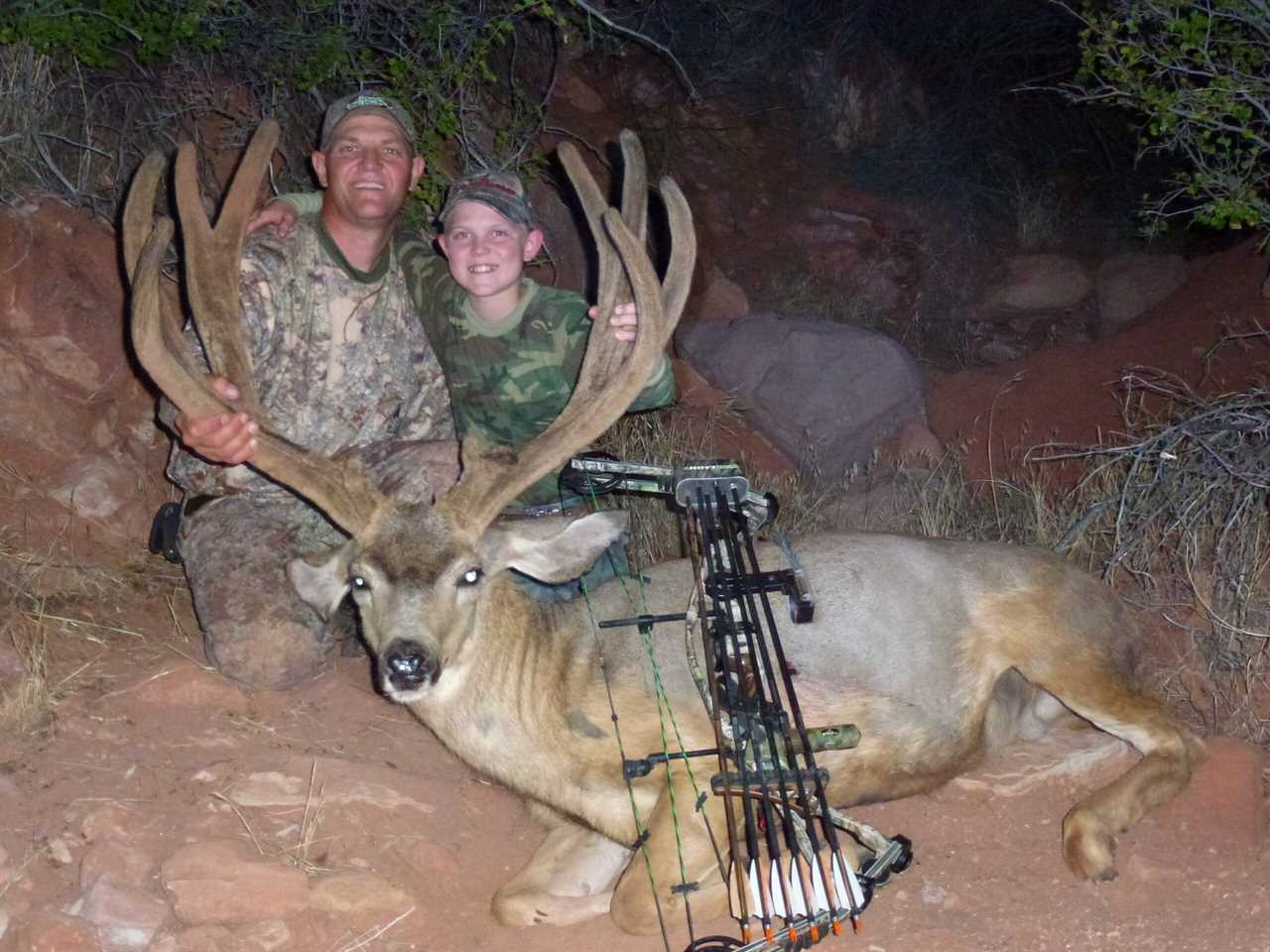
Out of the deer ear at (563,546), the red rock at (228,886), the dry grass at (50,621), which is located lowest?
the red rock at (228,886)

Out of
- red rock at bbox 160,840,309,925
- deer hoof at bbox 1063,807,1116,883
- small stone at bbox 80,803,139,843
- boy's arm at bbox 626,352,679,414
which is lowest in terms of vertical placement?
deer hoof at bbox 1063,807,1116,883

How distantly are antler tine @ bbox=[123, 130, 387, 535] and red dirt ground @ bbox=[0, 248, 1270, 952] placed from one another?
3.27 ft

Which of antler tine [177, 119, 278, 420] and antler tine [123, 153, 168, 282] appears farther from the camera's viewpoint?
antler tine [177, 119, 278, 420]

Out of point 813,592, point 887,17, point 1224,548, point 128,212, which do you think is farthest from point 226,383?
point 887,17

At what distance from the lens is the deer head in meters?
3.73

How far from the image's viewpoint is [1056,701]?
4.82m

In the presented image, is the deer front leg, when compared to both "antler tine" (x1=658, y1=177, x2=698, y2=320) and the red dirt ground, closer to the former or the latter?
the red dirt ground

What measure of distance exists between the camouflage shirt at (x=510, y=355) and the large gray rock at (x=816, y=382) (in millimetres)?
3391

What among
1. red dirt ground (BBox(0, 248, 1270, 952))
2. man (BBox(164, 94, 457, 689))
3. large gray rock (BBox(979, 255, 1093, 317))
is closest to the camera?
red dirt ground (BBox(0, 248, 1270, 952))

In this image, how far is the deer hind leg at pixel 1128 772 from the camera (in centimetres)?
404

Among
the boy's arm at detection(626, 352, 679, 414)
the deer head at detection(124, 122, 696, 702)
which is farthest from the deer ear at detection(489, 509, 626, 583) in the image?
the boy's arm at detection(626, 352, 679, 414)

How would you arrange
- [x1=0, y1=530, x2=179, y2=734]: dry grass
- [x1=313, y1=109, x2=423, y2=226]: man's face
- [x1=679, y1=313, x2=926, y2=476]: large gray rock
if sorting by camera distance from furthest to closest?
[x1=679, y1=313, x2=926, y2=476]: large gray rock, [x1=313, y1=109, x2=423, y2=226]: man's face, [x1=0, y1=530, x2=179, y2=734]: dry grass

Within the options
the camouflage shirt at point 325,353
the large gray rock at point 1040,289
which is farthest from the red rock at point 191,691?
the large gray rock at point 1040,289

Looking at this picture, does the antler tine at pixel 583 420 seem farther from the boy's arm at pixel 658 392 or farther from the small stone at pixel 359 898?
the small stone at pixel 359 898
